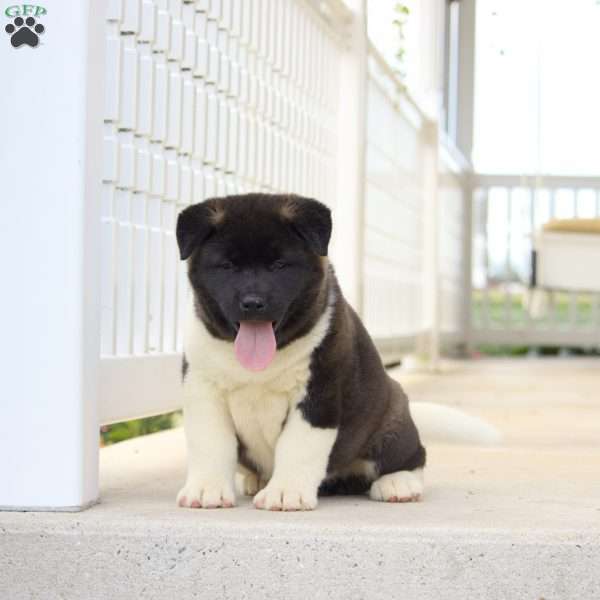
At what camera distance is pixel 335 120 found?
5.66 meters

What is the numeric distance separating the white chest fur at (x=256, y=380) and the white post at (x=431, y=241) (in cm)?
650

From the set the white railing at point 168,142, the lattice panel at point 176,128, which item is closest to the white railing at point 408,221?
the lattice panel at point 176,128

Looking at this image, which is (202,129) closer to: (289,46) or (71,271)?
(289,46)

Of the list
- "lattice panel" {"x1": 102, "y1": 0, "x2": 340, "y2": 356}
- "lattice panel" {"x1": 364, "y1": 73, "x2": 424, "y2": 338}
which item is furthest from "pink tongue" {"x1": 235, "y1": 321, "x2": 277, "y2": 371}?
"lattice panel" {"x1": 364, "y1": 73, "x2": 424, "y2": 338}

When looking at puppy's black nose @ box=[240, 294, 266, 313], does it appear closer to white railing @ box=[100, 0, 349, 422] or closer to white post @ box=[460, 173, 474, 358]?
white railing @ box=[100, 0, 349, 422]

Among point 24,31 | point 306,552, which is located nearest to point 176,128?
point 24,31

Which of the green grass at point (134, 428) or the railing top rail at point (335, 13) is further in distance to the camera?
the green grass at point (134, 428)

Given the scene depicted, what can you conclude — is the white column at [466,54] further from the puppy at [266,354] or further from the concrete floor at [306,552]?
the concrete floor at [306,552]

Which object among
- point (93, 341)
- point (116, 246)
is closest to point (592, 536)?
point (93, 341)

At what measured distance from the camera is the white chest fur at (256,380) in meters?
2.63

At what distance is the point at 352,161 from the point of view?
5.68 meters

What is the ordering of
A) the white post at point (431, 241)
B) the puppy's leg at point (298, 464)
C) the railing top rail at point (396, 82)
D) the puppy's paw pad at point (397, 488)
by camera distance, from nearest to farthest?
the puppy's leg at point (298, 464) < the puppy's paw pad at point (397, 488) < the railing top rail at point (396, 82) < the white post at point (431, 241)

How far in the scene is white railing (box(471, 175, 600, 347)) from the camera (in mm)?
11281

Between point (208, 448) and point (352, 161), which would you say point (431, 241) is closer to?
point (352, 161)
